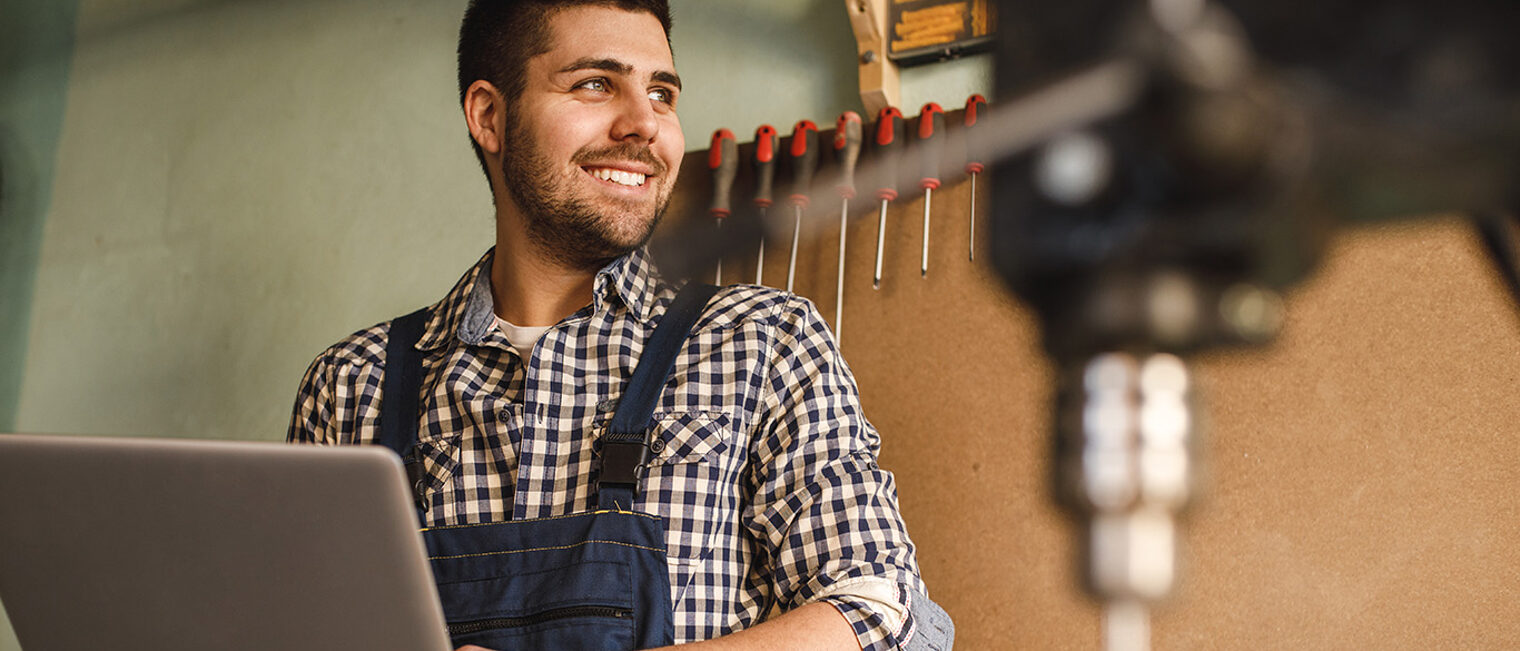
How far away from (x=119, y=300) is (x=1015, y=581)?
1544mm

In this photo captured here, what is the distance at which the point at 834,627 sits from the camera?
32.7 inches

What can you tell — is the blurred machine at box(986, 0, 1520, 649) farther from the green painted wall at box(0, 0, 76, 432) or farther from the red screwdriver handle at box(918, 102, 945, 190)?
the green painted wall at box(0, 0, 76, 432)

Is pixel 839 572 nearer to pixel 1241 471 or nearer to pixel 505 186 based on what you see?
pixel 1241 471

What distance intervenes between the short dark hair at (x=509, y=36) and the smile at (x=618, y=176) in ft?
0.43

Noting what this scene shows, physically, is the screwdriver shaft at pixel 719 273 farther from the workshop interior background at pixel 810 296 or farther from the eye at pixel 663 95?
the eye at pixel 663 95

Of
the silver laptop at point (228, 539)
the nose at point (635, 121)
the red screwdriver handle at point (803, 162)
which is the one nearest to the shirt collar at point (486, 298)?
the nose at point (635, 121)

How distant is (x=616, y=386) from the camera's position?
103 centimetres

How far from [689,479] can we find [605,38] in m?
0.51

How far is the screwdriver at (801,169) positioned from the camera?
1293mm

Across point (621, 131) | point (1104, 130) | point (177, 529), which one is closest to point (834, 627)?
point (177, 529)

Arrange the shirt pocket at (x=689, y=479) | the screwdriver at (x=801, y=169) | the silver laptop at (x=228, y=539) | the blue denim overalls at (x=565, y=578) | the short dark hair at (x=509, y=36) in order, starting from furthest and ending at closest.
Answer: the screwdriver at (x=801, y=169), the short dark hair at (x=509, y=36), the shirt pocket at (x=689, y=479), the blue denim overalls at (x=565, y=578), the silver laptop at (x=228, y=539)

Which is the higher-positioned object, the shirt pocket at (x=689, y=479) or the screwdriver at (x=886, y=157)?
the screwdriver at (x=886, y=157)

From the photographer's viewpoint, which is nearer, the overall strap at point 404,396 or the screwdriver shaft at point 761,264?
the overall strap at point 404,396

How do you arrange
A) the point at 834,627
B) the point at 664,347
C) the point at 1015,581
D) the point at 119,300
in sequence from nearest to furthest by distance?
the point at 834,627 → the point at 664,347 → the point at 1015,581 → the point at 119,300
